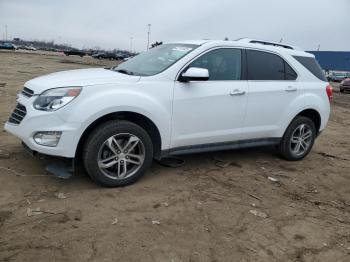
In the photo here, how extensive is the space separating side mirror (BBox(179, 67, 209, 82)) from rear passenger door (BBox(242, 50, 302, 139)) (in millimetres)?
1027

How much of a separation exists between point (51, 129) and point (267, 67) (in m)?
3.36

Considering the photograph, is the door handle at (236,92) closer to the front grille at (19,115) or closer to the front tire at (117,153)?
the front tire at (117,153)

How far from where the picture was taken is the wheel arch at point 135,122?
4.54m

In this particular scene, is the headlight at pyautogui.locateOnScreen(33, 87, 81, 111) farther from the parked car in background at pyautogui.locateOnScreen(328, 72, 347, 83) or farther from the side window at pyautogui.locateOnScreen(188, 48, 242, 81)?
the parked car in background at pyautogui.locateOnScreen(328, 72, 347, 83)

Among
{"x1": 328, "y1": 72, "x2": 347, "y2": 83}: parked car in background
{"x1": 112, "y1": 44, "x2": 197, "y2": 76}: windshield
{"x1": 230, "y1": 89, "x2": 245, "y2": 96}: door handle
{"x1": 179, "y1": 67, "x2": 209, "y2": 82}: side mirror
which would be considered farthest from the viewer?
{"x1": 328, "y1": 72, "x2": 347, "y2": 83}: parked car in background

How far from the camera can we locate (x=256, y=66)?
5.87 meters

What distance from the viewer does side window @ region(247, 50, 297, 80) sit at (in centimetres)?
582

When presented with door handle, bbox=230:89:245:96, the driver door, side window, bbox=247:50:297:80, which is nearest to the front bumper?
the driver door

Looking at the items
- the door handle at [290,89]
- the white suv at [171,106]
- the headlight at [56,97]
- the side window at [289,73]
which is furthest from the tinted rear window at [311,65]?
the headlight at [56,97]

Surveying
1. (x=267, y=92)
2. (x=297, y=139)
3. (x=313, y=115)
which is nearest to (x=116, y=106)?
(x=267, y=92)

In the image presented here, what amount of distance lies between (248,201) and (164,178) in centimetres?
114

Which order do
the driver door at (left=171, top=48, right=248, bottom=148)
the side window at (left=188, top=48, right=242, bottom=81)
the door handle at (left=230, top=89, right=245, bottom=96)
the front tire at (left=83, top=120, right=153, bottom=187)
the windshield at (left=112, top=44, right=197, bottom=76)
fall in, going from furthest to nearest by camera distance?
the door handle at (left=230, top=89, right=245, bottom=96) → the side window at (left=188, top=48, right=242, bottom=81) → the windshield at (left=112, top=44, right=197, bottom=76) → the driver door at (left=171, top=48, right=248, bottom=148) → the front tire at (left=83, top=120, right=153, bottom=187)

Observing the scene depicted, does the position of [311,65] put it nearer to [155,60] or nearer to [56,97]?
[155,60]

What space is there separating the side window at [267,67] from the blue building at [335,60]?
65.2m
